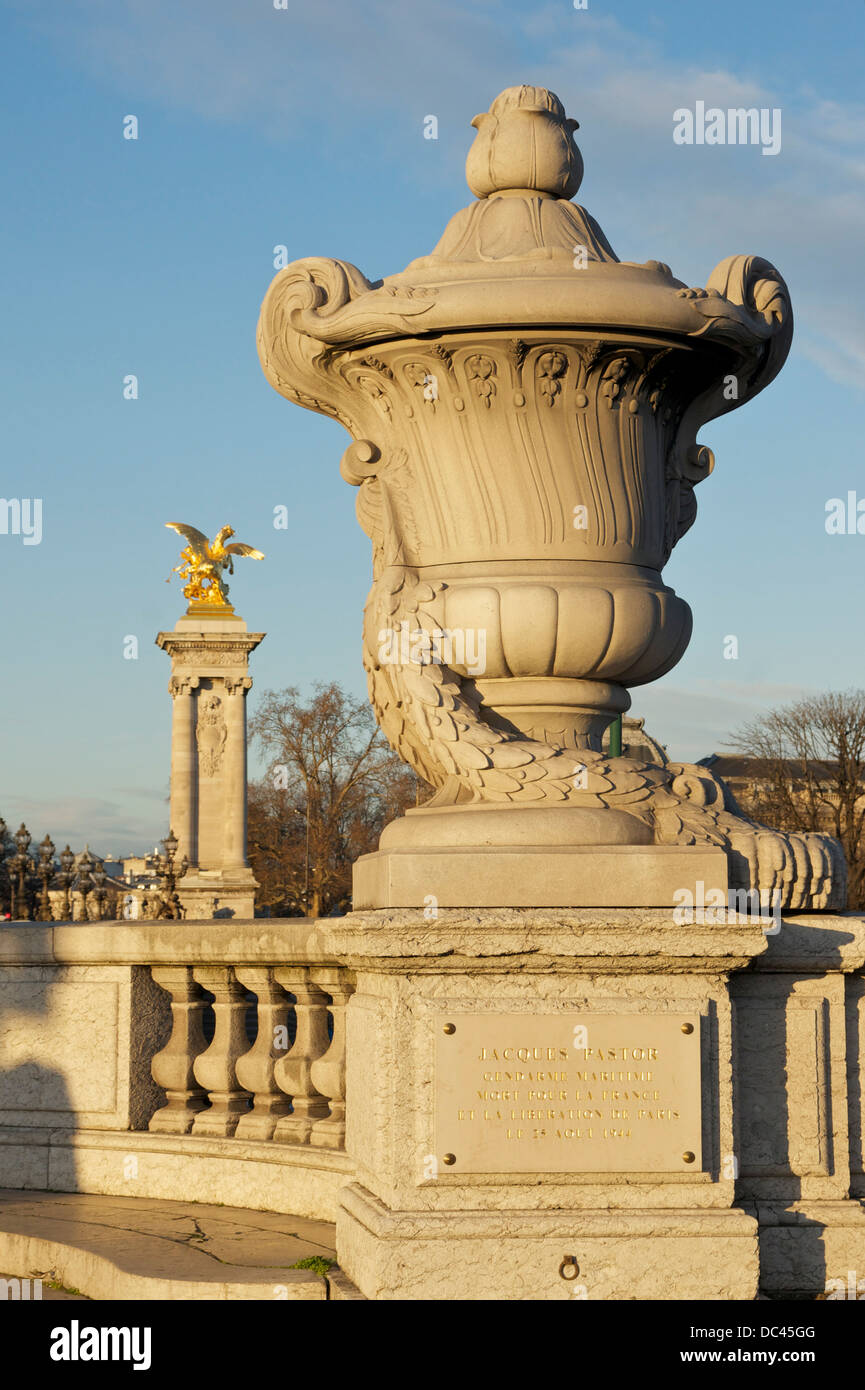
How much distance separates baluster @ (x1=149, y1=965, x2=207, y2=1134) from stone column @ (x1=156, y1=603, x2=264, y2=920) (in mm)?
40866

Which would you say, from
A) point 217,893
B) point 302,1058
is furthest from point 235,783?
point 302,1058

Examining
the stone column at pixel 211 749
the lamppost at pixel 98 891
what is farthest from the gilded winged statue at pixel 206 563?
the lamppost at pixel 98 891

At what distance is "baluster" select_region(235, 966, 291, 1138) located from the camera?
20.8 ft

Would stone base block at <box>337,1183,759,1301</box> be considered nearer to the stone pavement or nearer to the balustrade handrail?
the stone pavement

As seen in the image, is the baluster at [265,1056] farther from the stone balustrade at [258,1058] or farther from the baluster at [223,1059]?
the baluster at [223,1059]

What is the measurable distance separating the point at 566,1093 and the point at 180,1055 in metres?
2.43

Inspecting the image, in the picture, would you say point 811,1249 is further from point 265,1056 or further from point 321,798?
point 321,798

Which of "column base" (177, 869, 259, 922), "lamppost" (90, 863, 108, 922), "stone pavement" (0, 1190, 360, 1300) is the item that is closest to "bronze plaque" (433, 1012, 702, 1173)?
"stone pavement" (0, 1190, 360, 1300)

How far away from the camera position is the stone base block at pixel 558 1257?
4.62m

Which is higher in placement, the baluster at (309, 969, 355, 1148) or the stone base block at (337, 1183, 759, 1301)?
the baluster at (309, 969, 355, 1148)

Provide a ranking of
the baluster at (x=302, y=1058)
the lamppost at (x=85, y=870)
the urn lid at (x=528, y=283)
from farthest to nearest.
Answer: the lamppost at (x=85, y=870), the baluster at (x=302, y=1058), the urn lid at (x=528, y=283)

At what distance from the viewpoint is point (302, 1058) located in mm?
6250

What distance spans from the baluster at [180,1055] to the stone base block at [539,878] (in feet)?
6.53

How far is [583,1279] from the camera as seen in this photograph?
464 cm
